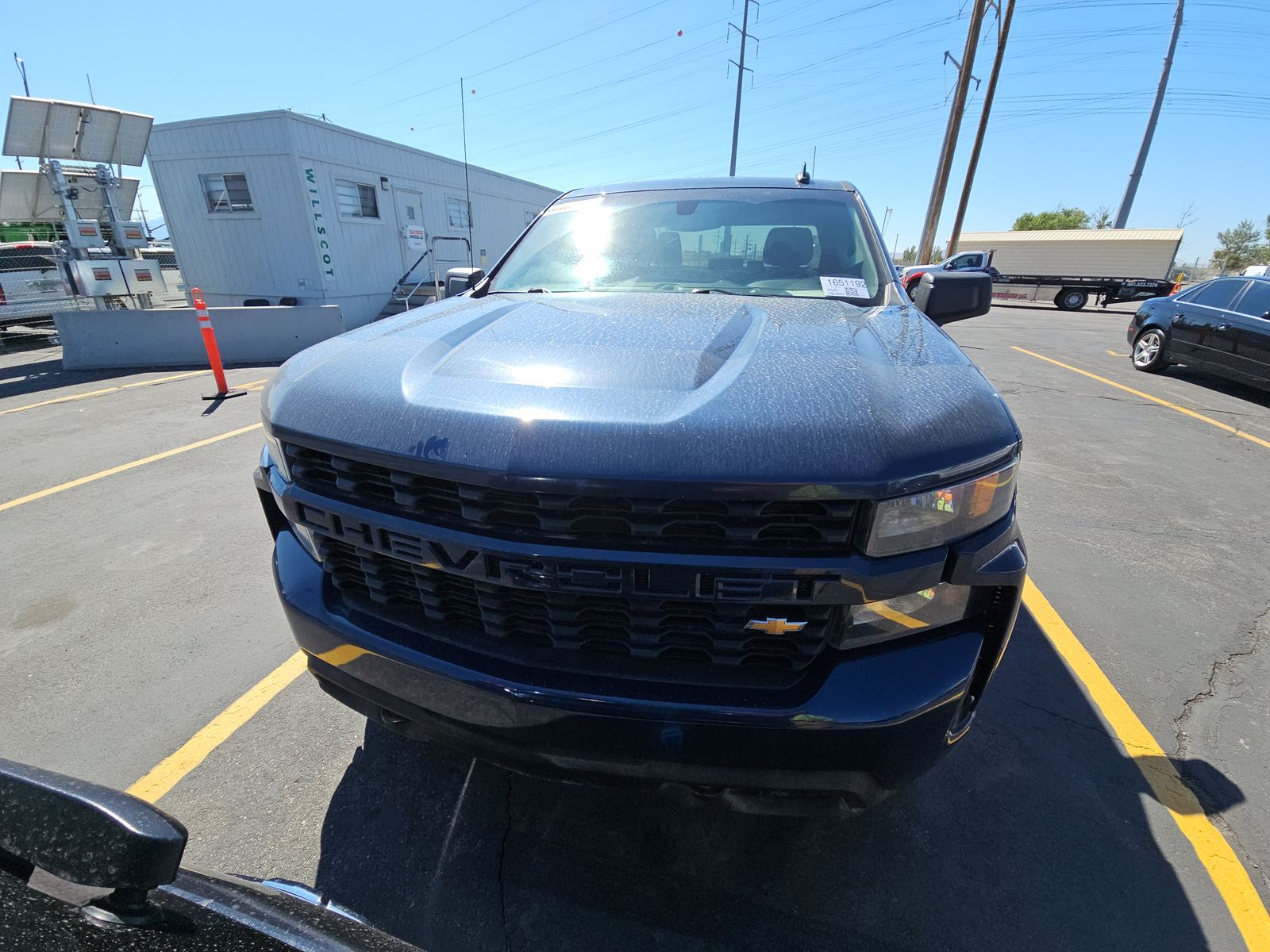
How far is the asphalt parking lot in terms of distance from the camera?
5.28ft

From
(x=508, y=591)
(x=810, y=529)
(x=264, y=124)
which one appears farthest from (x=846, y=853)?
(x=264, y=124)

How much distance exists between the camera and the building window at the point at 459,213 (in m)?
16.0

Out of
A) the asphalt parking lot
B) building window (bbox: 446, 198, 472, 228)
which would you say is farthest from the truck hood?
building window (bbox: 446, 198, 472, 228)

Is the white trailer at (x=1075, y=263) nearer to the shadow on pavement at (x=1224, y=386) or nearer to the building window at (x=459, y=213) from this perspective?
the shadow on pavement at (x=1224, y=386)

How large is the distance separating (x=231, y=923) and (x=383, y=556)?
783 millimetres

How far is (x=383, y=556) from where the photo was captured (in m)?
1.46

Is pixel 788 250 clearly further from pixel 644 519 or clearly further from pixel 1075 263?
pixel 1075 263

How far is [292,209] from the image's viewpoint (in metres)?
12.0

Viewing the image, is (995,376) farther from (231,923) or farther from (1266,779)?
(231,923)

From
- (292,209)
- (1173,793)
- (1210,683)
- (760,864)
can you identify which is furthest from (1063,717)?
(292,209)

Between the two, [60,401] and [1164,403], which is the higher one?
[1164,403]

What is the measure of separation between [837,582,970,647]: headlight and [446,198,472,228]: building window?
1683cm

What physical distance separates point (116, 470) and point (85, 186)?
11234 millimetres

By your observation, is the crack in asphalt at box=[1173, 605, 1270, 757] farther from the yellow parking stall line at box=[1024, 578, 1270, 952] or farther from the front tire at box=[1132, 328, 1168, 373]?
the front tire at box=[1132, 328, 1168, 373]
